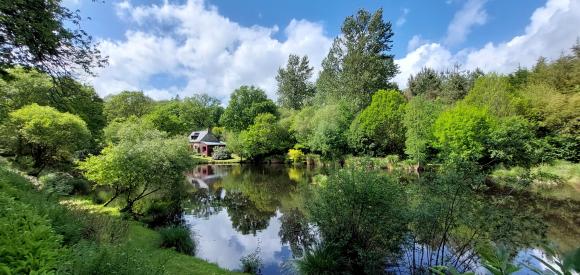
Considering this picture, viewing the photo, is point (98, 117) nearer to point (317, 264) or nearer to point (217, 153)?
point (217, 153)

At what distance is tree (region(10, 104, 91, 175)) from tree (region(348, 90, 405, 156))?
26.3 metres

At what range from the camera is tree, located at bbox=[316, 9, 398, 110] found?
125 ft

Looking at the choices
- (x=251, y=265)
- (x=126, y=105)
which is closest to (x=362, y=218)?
(x=251, y=265)

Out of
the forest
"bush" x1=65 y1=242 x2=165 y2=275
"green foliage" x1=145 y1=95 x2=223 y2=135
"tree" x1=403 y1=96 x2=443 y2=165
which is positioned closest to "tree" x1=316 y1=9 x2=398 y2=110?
the forest

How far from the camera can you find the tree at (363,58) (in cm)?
3803

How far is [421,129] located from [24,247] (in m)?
31.1

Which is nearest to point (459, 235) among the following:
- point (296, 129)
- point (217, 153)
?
point (296, 129)

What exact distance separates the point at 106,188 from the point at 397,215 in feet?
62.6

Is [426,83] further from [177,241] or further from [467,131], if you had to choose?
[177,241]

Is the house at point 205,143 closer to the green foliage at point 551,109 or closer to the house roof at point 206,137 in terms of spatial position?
the house roof at point 206,137

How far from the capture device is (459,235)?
729 centimetres

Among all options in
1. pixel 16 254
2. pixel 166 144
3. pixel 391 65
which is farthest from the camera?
pixel 391 65

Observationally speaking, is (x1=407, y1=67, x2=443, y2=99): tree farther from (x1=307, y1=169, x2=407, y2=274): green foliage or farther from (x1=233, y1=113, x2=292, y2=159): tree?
(x1=307, y1=169, x2=407, y2=274): green foliage

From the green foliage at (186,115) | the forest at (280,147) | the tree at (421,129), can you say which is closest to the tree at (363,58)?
the forest at (280,147)
